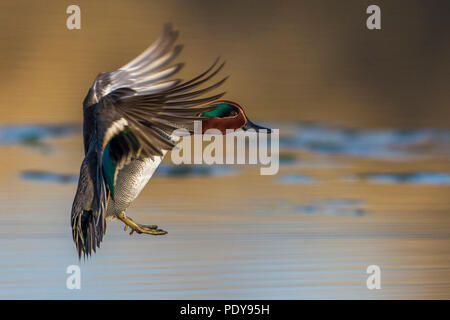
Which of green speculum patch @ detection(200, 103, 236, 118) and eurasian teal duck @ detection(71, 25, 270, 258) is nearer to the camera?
eurasian teal duck @ detection(71, 25, 270, 258)

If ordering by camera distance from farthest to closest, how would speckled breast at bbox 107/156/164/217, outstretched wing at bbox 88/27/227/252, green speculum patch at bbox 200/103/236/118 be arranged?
green speculum patch at bbox 200/103/236/118
speckled breast at bbox 107/156/164/217
outstretched wing at bbox 88/27/227/252

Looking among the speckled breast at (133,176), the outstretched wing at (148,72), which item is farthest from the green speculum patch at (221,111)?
the speckled breast at (133,176)

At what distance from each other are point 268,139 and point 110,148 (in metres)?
2.18

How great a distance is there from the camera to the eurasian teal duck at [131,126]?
2723 millimetres

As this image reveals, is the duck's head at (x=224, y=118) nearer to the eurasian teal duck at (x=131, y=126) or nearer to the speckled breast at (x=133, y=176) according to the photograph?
the eurasian teal duck at (x=131, y=126)

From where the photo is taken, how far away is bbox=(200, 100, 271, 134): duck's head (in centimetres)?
317

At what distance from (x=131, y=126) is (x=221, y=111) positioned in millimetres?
531

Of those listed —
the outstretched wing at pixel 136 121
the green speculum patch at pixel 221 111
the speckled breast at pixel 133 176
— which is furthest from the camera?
the green speculum patch at pixel 221 111

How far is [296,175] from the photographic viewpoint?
15.1 ft

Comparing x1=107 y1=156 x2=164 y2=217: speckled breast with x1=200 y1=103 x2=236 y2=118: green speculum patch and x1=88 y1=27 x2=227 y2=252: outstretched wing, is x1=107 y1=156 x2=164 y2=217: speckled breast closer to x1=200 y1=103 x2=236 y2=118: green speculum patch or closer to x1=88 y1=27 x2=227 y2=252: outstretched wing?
x1=88 y1=27 x2=227 y2=252: outstretched wing

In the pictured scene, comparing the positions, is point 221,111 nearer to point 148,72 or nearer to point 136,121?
point 148,72

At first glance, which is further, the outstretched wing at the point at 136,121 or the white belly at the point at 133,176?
the white belly at the point at 133,176

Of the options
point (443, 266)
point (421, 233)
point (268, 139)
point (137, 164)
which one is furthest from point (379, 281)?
point (268, 139)

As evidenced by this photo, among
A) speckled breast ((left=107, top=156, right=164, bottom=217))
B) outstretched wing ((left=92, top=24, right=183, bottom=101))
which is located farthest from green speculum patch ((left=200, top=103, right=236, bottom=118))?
speckled breast ((left=107, top=156, right=164, bottom=217))
